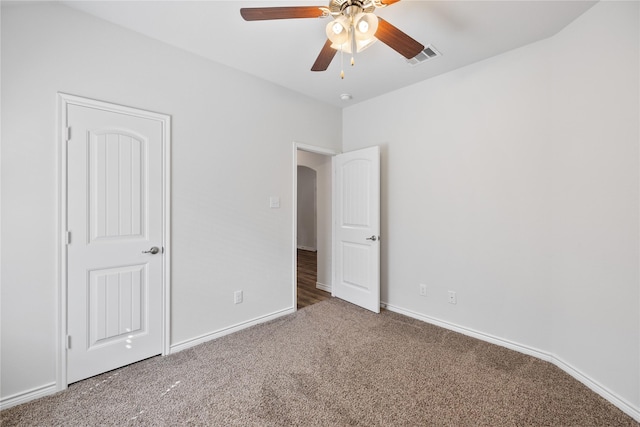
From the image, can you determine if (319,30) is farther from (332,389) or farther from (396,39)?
(332,389)

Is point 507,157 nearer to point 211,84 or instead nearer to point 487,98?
point 487,98

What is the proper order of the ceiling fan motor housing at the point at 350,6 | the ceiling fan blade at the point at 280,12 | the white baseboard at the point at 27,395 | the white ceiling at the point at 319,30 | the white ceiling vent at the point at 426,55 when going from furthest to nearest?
1. the white ceiling vent at the point at 426,55
2. the white ceiling at the point at 319,30
3. the white baseboard at the point at 27,395
4. the ceiling fan motor housing at the point at 350,6
5. the ceiling fan blade at the point at 280,12

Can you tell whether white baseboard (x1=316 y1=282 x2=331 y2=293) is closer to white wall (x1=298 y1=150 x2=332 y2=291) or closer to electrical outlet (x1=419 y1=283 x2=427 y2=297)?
white wall (x1=298 y1=150 x2=332 y2=291)

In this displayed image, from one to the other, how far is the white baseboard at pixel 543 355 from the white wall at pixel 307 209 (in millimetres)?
4497

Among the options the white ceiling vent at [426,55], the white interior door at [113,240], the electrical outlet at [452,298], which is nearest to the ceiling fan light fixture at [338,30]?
the white ceiling vent at [426,55]

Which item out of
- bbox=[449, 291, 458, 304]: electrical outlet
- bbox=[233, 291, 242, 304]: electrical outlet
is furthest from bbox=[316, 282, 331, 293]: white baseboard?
bbox=[449, 291, 458, 304]: electrical outlet

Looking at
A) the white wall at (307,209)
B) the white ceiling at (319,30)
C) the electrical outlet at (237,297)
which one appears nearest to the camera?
the white ceiling at (319,30)

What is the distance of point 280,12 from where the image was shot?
1.47 meters

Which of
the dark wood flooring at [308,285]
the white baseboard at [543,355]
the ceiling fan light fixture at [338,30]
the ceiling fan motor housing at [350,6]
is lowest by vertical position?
the white baseboard at [543,355]

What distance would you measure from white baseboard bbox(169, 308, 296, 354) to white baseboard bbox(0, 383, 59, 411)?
0.73m

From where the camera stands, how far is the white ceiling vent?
7.74 feet

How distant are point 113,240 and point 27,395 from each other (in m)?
1.07

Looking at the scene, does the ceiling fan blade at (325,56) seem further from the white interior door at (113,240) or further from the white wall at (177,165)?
the white interior door at (113,240)

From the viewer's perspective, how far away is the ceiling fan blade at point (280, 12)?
1.44 m
